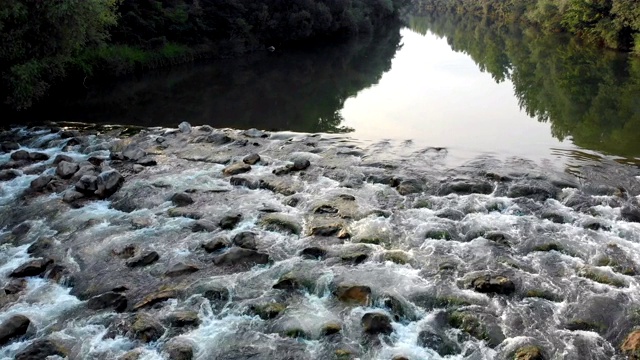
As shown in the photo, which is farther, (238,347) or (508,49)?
(508,49)

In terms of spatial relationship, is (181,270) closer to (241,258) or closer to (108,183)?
(241,258)

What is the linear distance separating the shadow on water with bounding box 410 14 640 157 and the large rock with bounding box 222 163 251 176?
1238 cm

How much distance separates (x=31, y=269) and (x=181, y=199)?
15.1ft

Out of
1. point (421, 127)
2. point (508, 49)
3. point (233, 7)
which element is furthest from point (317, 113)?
point (508, 49)

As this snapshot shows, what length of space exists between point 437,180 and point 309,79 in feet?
77.0

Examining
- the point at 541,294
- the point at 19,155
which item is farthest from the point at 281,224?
the point at 19,155

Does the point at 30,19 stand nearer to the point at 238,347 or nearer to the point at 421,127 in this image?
the point at 421,127

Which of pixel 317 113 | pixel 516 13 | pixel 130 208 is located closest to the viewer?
pixel 130 208

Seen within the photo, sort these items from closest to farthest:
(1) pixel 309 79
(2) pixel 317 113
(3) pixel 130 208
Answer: (3) pixel 130 208 → (2) pixel 317 113 → (1) pixel 309 79

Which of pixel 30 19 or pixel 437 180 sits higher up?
pixel 30 19

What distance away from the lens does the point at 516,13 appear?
87500mm

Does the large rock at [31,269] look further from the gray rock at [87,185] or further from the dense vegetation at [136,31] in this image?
the dense vegetation at [136,31]

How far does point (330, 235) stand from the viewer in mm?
13914

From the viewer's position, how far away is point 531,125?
2447 cm
